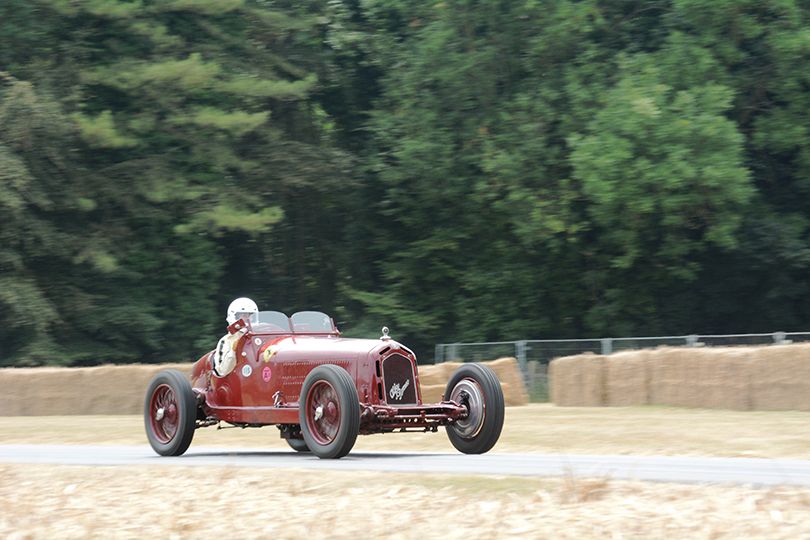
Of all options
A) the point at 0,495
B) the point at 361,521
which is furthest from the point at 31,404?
the point at 361,521

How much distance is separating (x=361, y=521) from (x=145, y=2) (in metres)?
30.4

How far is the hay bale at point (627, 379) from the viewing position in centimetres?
2327

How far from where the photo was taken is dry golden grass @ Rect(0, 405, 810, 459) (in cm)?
1501

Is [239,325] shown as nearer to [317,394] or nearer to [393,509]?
[317,394]

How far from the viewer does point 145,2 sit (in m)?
37.5

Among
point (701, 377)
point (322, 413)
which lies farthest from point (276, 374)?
point (701, 377)

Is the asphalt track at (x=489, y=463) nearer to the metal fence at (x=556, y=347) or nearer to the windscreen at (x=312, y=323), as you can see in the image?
the windscreen at (x=312, y=323)

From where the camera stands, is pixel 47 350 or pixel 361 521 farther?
pixel 47 350

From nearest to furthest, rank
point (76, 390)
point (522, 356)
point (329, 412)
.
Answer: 1. point (329, 412)
2. point (76, 390)
3. point (522, 356)

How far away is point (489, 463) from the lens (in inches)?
515

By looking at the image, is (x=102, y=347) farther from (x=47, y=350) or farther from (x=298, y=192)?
(x=298, y=192)

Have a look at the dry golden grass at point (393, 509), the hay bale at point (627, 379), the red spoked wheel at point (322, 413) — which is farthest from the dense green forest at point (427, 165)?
the dry golden grass at point (393, 509)

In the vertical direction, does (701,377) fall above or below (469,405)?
above

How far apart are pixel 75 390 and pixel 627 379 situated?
10897mm
